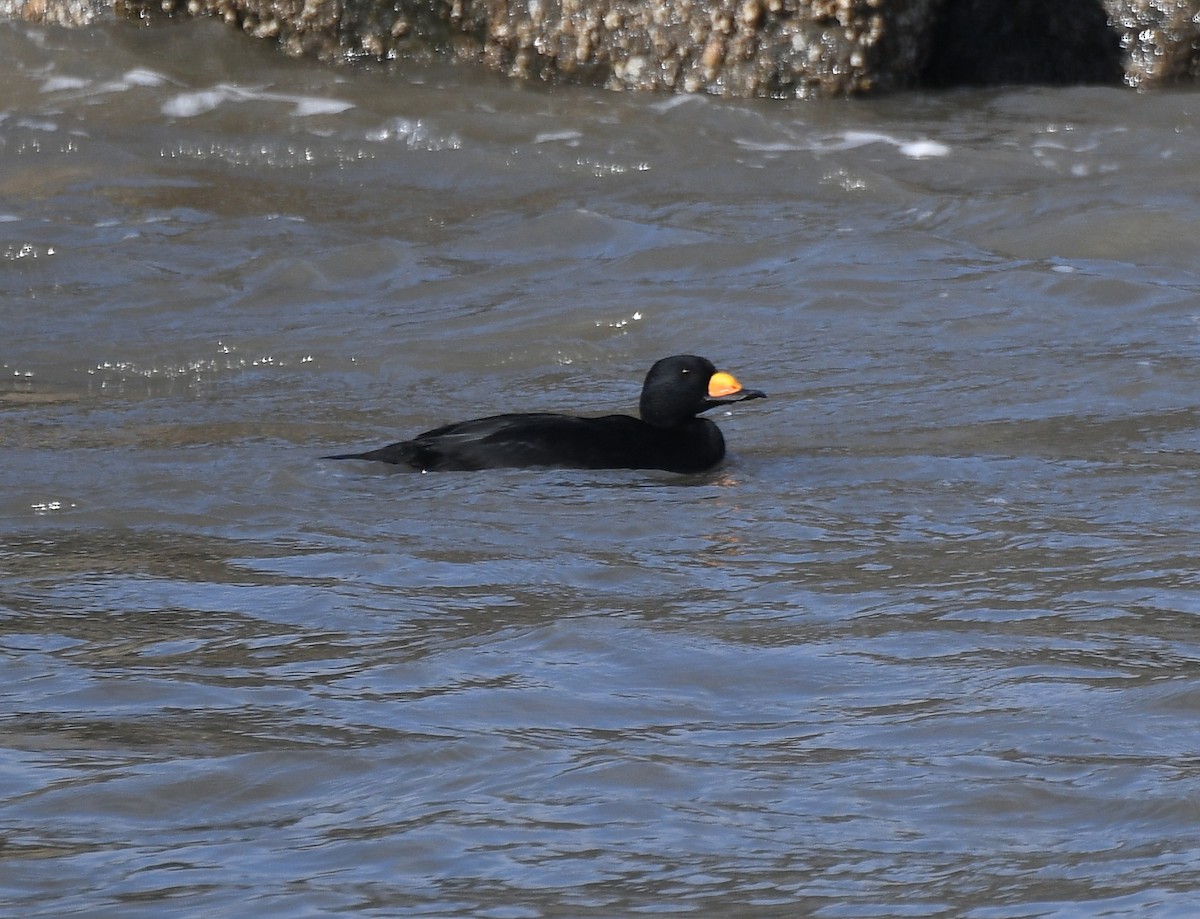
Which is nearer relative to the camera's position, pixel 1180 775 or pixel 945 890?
pixel 945 890

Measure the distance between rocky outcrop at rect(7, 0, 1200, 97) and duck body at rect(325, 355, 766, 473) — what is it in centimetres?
591

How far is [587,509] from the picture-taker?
6.50 m

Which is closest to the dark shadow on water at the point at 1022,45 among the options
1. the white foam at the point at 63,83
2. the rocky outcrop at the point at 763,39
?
the rocky outcrop at the point at 763,39

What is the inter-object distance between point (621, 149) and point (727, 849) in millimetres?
8955

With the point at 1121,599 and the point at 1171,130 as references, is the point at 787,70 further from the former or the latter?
the point at 1121,599

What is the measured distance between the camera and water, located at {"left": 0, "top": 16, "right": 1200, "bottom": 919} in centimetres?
361

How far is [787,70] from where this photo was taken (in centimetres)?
1325

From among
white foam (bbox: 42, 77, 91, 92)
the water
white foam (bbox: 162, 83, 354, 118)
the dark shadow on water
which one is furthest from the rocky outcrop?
white foam (bbox: 42, 77, 91, 92)

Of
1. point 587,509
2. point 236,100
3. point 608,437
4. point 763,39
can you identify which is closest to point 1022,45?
point 763,39

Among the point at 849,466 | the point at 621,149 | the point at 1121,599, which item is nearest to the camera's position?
the point at 1121,599

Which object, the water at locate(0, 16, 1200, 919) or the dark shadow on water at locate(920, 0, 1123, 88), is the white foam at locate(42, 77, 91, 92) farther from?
the dark shadow on water at locate(920, 0, 1123, 88)

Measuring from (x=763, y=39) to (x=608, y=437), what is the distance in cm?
656

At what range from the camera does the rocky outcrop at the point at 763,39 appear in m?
13.2

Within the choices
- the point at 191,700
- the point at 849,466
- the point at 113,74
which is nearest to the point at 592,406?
the point at 849,466
